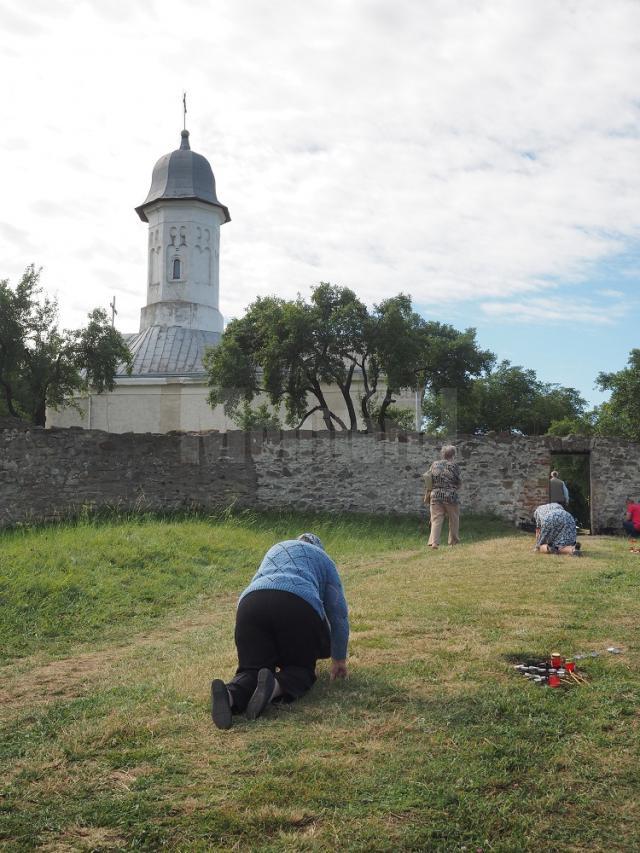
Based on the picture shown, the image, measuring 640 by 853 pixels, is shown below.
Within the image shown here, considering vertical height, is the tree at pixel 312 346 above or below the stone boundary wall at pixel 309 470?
above

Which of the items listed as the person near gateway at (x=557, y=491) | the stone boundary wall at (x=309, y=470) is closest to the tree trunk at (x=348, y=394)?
the stone boundary wall at (x=309, y=470)

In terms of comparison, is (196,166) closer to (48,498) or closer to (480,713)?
(48,498)

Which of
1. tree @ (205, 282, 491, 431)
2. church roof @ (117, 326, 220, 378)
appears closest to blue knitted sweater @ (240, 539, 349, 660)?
tree @ (205, 282, 491, 431)

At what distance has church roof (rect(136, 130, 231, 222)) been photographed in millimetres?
43500

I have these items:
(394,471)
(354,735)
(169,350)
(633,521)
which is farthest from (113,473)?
(169,350)

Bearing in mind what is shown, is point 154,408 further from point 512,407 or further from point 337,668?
point 337,668

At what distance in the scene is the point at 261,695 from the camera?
4.15 meters

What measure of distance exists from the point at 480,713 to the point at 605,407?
29.5 m

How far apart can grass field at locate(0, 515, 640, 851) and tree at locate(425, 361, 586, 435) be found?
3578 cm

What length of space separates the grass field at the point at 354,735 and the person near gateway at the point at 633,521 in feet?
27.5

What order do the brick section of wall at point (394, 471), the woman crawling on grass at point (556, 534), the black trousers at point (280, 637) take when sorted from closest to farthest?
the black trousers at point (280, 637) → the woman crawling on grass at point (556, 534) → the brick section of wall at point (394, 471)

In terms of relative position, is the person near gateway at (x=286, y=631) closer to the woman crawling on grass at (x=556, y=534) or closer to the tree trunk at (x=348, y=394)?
the woman crawling on grass at (x=556, y=534)

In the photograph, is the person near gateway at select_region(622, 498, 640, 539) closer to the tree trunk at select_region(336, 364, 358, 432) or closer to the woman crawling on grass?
the woman crawling on grass

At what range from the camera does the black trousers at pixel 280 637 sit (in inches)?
173
